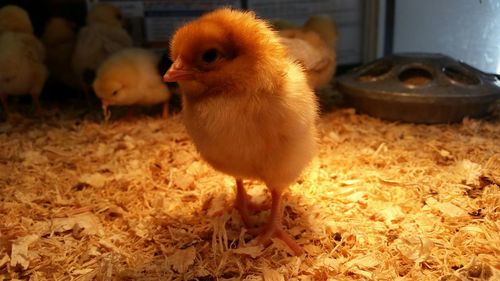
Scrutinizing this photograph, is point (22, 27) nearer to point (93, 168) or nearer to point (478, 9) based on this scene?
point (93, 168)

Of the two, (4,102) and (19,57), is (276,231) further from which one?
(4,102)

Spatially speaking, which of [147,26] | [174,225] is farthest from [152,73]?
[174,225]

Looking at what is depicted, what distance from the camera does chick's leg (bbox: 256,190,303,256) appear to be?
1555mm

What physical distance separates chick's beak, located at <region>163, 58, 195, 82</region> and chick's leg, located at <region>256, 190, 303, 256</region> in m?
0.57

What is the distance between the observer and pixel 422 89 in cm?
275

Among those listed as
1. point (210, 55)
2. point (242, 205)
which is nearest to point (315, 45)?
point (242, 205)

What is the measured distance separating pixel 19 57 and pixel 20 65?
5 centimetres

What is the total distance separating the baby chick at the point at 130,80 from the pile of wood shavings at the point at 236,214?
35 centimetres

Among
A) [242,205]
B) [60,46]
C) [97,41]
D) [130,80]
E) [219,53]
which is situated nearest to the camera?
[219,53]

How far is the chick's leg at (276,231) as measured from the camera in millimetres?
1555

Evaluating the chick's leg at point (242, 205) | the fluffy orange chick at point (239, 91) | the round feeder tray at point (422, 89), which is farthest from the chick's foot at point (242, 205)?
the round feeder tray at point (422, 89)

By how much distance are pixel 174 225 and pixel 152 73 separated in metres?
1.58

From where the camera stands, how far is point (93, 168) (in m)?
2.29

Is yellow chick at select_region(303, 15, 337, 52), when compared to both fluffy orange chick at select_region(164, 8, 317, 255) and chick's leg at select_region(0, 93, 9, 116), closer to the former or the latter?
fluffy orange chick at select_region(164, 8, 317, 255)
